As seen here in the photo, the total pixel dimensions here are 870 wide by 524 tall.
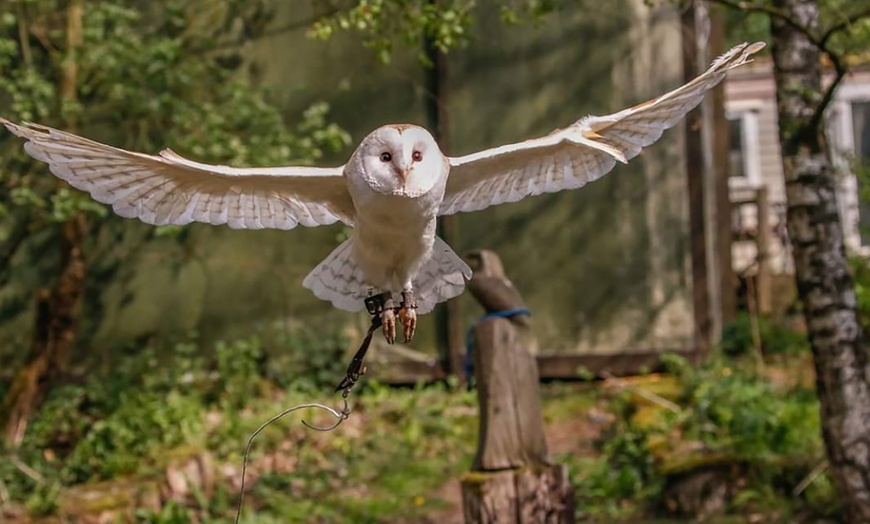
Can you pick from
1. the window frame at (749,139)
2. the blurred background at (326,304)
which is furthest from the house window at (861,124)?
the blurred background at (326,304)

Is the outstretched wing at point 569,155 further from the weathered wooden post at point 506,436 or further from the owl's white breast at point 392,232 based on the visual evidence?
the weathered wooden post at point 506,436

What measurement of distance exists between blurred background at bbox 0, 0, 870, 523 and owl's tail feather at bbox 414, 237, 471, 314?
4.45m

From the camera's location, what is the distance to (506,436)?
618 cm

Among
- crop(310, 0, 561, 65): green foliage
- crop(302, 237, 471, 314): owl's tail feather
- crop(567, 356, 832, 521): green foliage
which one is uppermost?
crop(310, 0, 561, 65): green foliage

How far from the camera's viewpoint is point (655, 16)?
961 cm

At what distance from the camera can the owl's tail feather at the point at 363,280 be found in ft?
11.2

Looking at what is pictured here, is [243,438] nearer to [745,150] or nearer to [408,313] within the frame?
[408,313]

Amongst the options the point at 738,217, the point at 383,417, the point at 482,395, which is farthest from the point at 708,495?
the point at 738,217

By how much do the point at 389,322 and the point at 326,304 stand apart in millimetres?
6937

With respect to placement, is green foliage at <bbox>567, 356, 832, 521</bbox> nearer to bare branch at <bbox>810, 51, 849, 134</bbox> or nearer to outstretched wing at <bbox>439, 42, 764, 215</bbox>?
bare branch at <bbox>810, 51, 849, 134</bbox>

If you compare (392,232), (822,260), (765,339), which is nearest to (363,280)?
(392,232)

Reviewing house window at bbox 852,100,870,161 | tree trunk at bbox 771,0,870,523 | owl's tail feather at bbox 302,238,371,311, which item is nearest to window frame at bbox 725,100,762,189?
house window at bbox 852,100,870,161

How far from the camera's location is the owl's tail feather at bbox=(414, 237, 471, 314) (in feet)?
11.3

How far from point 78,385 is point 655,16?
17.9 ft
